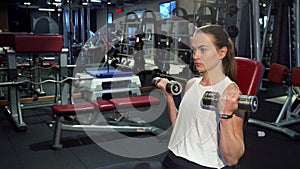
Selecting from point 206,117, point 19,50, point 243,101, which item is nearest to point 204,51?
point 206,117

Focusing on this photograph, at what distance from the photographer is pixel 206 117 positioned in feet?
3.62

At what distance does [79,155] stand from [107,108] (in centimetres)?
51

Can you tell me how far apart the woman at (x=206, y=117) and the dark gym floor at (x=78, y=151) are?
1250 mm

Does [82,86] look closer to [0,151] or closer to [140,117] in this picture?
[140,117]

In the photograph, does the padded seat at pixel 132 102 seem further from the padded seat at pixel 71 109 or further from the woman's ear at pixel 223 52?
the woman's ear at pixel 223 52

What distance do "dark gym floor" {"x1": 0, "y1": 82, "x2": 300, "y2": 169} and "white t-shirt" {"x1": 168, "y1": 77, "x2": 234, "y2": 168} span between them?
49.5 inches

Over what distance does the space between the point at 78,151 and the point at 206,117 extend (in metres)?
1.73

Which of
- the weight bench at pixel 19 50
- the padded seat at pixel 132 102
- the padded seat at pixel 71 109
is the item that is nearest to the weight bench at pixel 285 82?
the padded seat at pixel 132 102

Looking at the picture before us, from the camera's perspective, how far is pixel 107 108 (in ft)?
8.84

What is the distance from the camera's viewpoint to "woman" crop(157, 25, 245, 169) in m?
1.09

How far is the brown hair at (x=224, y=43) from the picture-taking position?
3.72ft

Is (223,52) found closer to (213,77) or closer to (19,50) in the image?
(213,77)

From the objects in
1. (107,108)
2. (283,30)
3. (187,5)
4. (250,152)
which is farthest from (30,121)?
(187,5)

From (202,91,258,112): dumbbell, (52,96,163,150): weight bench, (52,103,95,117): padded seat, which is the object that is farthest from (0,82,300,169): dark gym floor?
(202,91,258,112): dumbbell
